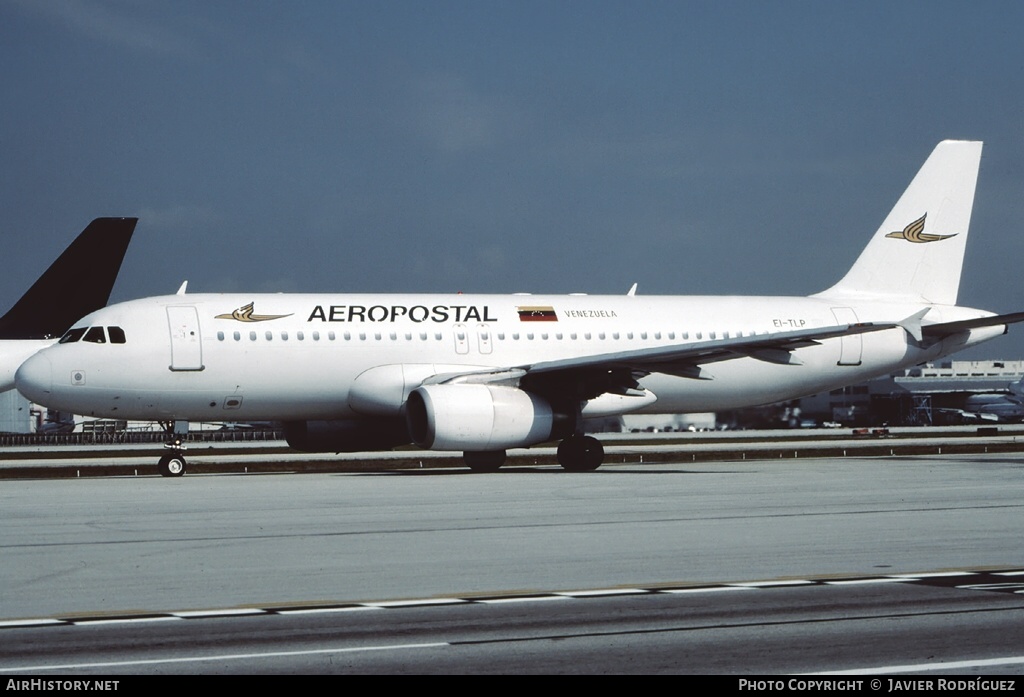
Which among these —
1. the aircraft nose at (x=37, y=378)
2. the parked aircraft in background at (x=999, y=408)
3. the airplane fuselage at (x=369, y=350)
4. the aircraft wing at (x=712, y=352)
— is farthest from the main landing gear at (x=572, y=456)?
the parked aircraft in background at (x=999, y=408)

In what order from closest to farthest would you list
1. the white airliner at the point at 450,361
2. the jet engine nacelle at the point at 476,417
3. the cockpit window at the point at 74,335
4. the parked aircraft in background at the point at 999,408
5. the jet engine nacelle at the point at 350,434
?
1. the jet engine nacelle at the point at 476,417
2. the white airliner at the point at 450,361
3. the cockpit window at the point at 74,335
4. the jet engine nacelle at the point at 350,434
5. the parked aircraft in background at the point at 999,408

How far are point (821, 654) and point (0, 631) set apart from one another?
596 centimetres

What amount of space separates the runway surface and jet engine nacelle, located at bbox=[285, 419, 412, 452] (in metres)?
9.05

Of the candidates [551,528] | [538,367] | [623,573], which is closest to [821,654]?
[623,573]

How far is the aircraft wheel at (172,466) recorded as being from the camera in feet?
103

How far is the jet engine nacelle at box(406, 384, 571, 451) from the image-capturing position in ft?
99.7

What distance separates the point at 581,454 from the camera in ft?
108

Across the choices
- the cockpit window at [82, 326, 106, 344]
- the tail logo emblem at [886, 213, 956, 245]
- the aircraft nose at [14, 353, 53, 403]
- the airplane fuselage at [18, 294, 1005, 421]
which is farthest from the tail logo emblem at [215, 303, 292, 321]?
the tail logo emblem at [886, 213, 956, 245]

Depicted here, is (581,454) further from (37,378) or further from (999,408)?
(999,408)

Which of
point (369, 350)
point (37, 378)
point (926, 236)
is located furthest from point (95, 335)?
point (926, 236)

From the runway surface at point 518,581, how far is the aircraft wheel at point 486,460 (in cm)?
821

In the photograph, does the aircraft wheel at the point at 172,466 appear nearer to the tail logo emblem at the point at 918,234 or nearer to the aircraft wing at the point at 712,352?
the aircraft wing at the point at 712,352

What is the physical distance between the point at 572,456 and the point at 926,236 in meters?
13.4
